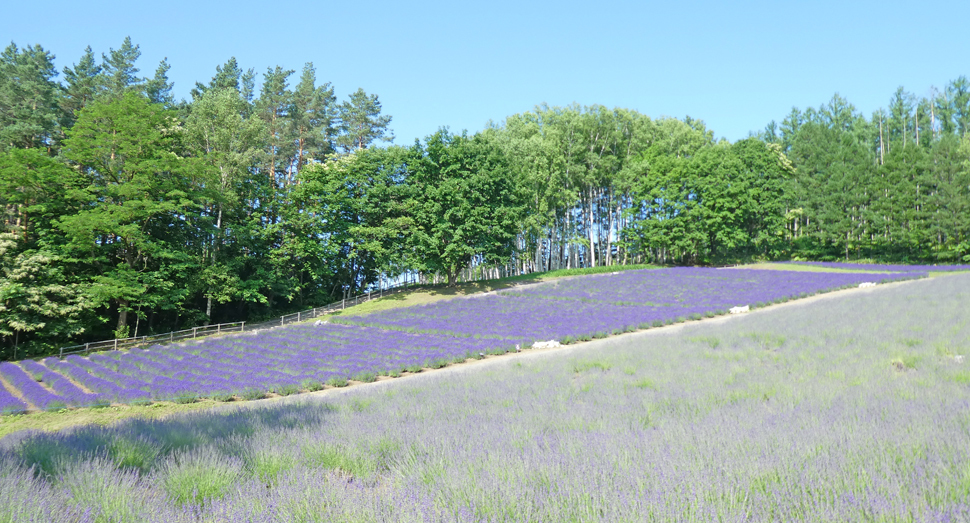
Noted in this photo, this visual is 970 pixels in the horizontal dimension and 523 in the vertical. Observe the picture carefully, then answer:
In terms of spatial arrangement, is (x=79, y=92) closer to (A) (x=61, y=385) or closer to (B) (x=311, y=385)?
(A) (x=61, y=385)

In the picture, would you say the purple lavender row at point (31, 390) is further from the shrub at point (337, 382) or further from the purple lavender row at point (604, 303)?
the purple lavender row at point (604, 303)

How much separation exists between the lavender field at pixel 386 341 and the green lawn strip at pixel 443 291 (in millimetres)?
3002

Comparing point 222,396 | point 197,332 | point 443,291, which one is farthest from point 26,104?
point 222,396

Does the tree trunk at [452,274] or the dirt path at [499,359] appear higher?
the tree trunk at [452,274]

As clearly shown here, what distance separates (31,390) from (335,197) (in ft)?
82.0

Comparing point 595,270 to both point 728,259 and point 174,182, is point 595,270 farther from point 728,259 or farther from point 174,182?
point 174,182

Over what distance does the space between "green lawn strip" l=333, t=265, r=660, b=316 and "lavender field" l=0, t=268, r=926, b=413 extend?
9.85 feet

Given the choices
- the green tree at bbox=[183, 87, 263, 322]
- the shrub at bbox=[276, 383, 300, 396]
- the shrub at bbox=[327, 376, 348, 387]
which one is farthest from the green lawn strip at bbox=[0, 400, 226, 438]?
A: the green tree at bbox=[183, 87, 263, 322]

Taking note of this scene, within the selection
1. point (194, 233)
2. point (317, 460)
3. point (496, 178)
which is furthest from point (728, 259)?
point (317, 460)

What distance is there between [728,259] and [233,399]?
5393cm

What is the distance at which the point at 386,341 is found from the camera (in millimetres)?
23562

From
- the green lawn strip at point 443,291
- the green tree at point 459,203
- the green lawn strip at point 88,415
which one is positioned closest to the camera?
the green lawn strip at point 88,415

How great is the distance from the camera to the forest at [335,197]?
29.9m

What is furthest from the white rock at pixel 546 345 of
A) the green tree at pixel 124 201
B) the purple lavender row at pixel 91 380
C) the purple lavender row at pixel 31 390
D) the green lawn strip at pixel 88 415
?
the green tree at pixel 124 201
